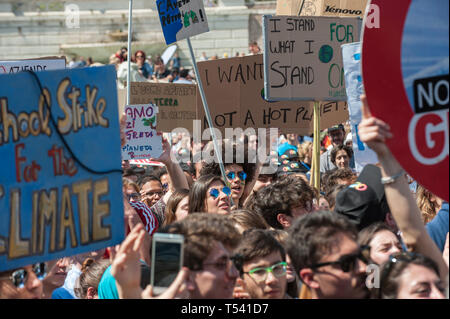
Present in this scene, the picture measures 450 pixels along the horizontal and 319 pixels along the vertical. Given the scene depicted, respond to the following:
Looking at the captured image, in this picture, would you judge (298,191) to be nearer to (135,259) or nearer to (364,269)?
(364,269)

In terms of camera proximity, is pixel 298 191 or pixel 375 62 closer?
pixel 375 62

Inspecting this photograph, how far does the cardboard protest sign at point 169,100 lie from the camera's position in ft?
29.4

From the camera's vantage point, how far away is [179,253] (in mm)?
2594

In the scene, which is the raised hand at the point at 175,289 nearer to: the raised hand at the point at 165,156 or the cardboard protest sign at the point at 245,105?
the raised hand at the point at 165,156

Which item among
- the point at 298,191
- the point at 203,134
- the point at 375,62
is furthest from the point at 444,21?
the point at 203,134

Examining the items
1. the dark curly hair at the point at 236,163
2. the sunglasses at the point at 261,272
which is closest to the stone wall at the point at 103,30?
the dark curly hair at the point at 236,163

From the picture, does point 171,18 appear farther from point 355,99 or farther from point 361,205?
point 361,205

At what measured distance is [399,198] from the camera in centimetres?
281

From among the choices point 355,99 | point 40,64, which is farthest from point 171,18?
point 355,99

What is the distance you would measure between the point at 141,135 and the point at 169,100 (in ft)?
8.10

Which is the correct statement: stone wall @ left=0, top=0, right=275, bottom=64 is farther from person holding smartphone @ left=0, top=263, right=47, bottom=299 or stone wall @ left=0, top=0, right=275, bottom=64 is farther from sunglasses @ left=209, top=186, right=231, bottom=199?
person holding smartphone @ left=0, top=263, right=47, bottom=299

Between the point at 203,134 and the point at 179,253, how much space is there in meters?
4.75

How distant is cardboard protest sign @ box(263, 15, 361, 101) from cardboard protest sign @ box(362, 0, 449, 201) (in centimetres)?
348
